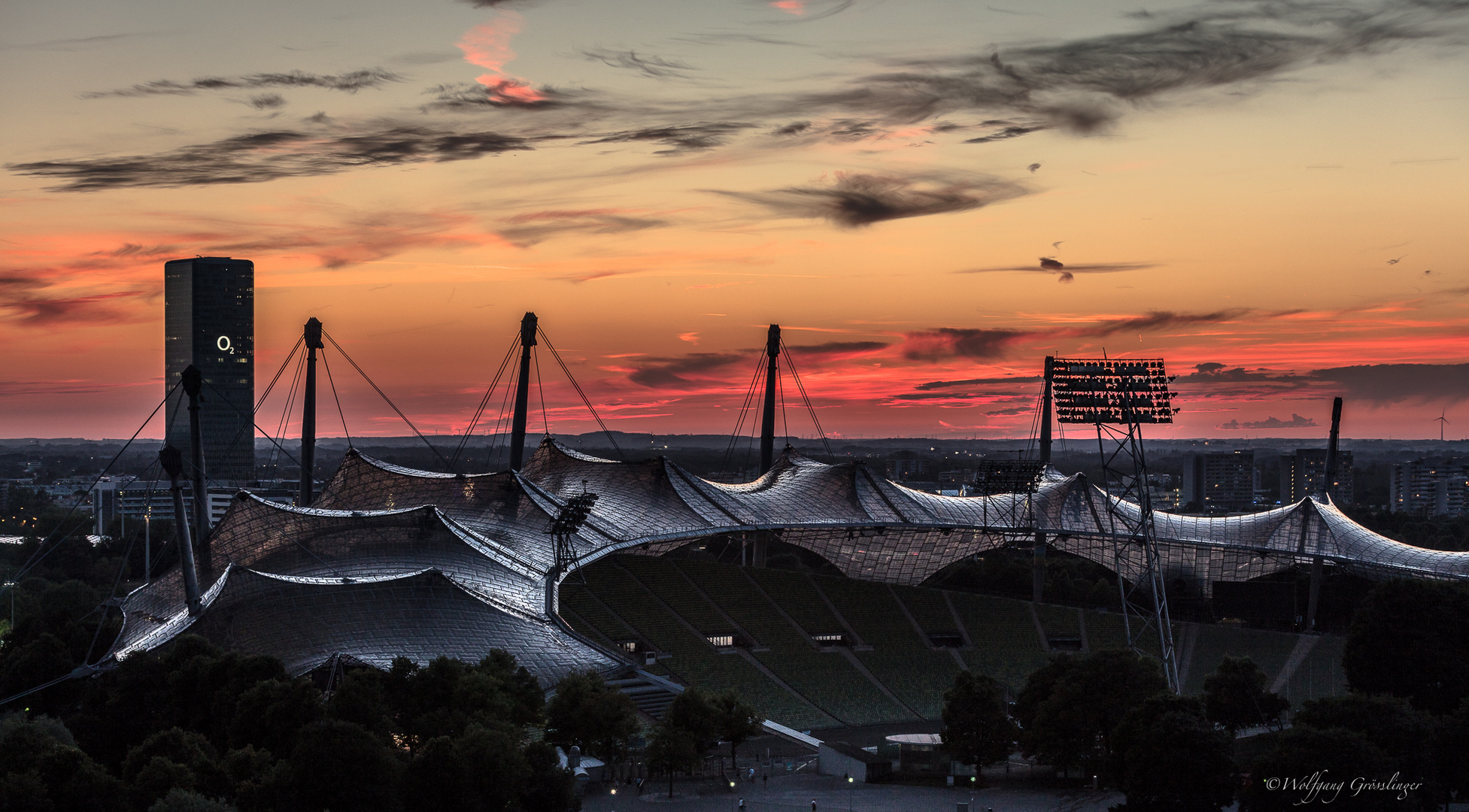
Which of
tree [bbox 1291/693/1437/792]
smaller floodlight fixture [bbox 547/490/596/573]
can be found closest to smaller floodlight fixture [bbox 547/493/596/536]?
smaller floodlight fixture [bbox 547/490/596/573]

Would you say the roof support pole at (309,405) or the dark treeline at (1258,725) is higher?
the roof support pole at (309,405)

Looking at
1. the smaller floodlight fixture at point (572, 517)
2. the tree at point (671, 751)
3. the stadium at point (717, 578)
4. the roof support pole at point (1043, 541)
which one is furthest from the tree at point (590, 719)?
the roof support pole at point (1043, 541)

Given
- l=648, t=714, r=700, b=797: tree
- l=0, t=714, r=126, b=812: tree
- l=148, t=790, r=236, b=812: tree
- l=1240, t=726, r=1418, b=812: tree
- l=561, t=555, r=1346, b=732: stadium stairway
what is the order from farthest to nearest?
l=561, t=555, r=1346, b=732: stadium stairway, l=648, t=714, r=700, b=797: tree, l=1240, t=726, r=1418, b=812: tree, l=0, t=714, r=126, b=812: tree, l=148, t=790, r=236, b=812: tree

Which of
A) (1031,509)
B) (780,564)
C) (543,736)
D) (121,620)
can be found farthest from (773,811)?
(780,564)

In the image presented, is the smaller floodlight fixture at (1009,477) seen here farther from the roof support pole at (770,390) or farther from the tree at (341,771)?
the tree at (341,771)

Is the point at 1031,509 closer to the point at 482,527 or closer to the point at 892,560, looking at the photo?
the point at 892,560

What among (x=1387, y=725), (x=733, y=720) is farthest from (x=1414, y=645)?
(x=733, y=720)

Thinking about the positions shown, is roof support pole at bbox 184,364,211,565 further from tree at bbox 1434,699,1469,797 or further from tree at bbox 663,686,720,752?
tree at bbox 1434,699,1469,797
